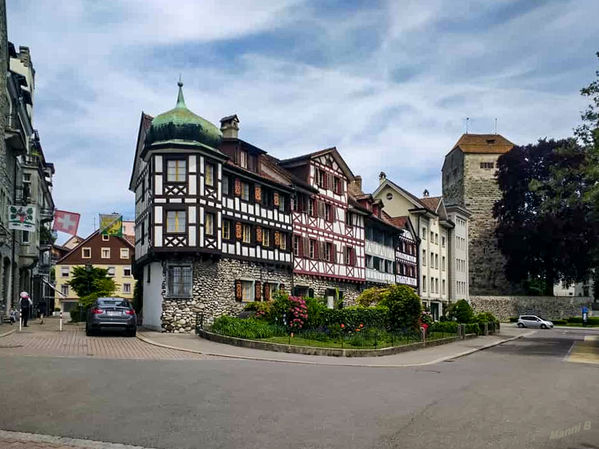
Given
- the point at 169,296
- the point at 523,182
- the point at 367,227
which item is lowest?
the point at 169,296

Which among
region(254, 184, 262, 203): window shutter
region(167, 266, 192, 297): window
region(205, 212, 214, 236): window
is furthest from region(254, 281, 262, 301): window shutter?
region(167, 266, 192, 297): window

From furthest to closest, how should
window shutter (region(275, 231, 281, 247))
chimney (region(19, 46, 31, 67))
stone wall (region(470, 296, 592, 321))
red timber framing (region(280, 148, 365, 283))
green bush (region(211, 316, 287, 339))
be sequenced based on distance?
stone wall (region(470, 296, 592, 321)), chimney (region(19, 46, 31, 67)), red timber framing (region(280, 148, 365, 283)), window shutter (region(275, 231, 281, 247)), green bush (region(211, 316, 287, 339))

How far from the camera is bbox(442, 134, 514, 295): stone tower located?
292 ft

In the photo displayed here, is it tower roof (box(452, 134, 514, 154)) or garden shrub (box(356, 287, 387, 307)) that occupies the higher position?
tower roof (box(452, 134, 514, 154))

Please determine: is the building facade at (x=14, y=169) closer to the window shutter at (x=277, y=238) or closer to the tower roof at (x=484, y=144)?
the window shutter at (x=277, y=238)

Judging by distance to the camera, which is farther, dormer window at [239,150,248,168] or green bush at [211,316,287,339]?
dormer window at [239,150,248,168]

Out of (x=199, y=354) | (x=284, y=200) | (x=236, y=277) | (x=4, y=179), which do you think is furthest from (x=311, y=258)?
(x=199, y=354)

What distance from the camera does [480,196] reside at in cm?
9225

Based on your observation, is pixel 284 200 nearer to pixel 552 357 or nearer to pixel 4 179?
pixel 4 179

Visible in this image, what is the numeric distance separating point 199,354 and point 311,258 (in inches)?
883

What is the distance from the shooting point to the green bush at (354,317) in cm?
2941

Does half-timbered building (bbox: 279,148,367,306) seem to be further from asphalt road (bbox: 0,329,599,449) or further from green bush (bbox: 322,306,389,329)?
asphalt road (bbox: 0,329,599,449)

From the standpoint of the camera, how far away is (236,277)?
35500 mm

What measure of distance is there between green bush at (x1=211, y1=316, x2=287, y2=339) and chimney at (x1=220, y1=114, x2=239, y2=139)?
13.5 metres
